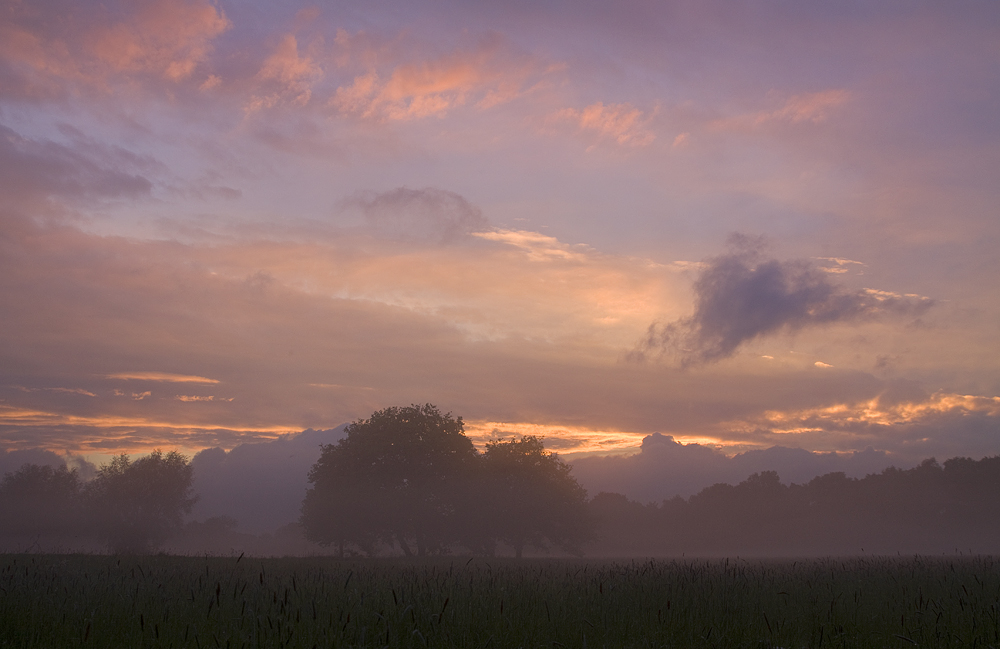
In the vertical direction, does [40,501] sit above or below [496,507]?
below

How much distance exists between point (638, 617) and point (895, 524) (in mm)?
115548

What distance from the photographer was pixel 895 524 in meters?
100

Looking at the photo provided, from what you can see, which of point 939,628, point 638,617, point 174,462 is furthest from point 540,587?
point 174,462

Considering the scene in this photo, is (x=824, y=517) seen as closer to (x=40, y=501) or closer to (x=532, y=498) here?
(x=532, y=498)

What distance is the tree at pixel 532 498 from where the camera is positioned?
215 feet

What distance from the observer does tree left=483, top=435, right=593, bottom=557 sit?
215ft

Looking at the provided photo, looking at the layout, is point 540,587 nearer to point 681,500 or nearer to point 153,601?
point 153,601

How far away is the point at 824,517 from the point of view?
110 m

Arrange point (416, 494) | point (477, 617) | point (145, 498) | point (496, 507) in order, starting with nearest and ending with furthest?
point (477, 617) → point (416, 494) → point (496, 507) → point (145, 498)

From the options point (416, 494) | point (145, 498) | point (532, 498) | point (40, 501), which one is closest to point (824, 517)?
point (532, 498)

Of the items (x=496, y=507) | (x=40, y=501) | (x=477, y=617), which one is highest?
(x=477, y=617)

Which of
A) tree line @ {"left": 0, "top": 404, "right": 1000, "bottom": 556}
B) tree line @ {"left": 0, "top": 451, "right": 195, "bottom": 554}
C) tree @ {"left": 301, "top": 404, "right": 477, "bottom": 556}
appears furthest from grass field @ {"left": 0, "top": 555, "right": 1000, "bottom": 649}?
tree line @ {"left": 0, "top": 451, "right": 195, "bottom": 554}

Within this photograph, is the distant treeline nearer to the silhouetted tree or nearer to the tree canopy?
the tree canopy

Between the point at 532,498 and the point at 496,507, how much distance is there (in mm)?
4495
